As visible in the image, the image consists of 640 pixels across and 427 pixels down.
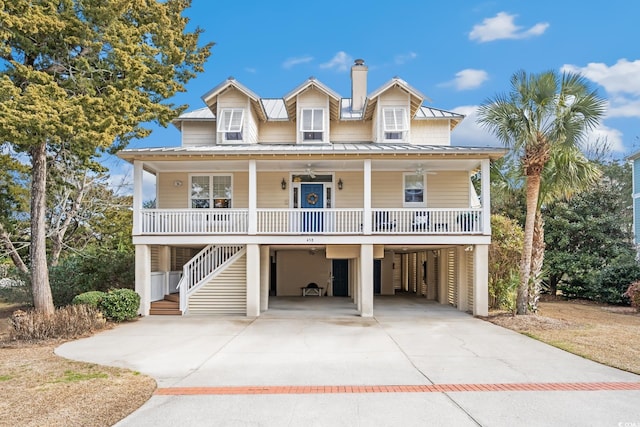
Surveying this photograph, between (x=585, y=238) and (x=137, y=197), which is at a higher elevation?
(x=137, y=197)

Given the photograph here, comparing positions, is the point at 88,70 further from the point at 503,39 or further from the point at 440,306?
the point at 503,39

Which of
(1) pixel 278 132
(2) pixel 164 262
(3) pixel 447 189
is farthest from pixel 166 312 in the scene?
(3) pixel 447 189

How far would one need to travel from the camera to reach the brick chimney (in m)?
21.9

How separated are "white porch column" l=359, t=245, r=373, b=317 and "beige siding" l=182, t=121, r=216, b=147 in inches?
341

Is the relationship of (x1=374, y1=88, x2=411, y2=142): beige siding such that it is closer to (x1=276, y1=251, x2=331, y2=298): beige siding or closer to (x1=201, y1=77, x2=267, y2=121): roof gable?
(x1=201, y1=77, x2=267, y2=121): roof gable

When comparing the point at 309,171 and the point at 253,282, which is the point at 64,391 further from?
the point at 309,171

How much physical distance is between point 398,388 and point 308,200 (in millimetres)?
12163

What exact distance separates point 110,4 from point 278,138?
813 cm

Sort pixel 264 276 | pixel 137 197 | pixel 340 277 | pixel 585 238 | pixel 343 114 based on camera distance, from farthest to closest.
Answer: pixel 585 238 < pixel 340 277 < pixel 343 114 < pixel 264 276 < pixel 137 197

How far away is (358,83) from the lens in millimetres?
22141

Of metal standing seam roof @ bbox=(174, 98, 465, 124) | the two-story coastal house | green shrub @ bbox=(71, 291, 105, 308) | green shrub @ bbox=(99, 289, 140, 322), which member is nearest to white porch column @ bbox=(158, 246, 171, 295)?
the two-story coastal house

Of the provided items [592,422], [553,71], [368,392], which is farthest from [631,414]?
[553,71]

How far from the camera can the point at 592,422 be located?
5.95 metres

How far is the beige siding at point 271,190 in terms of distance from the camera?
1903cm
